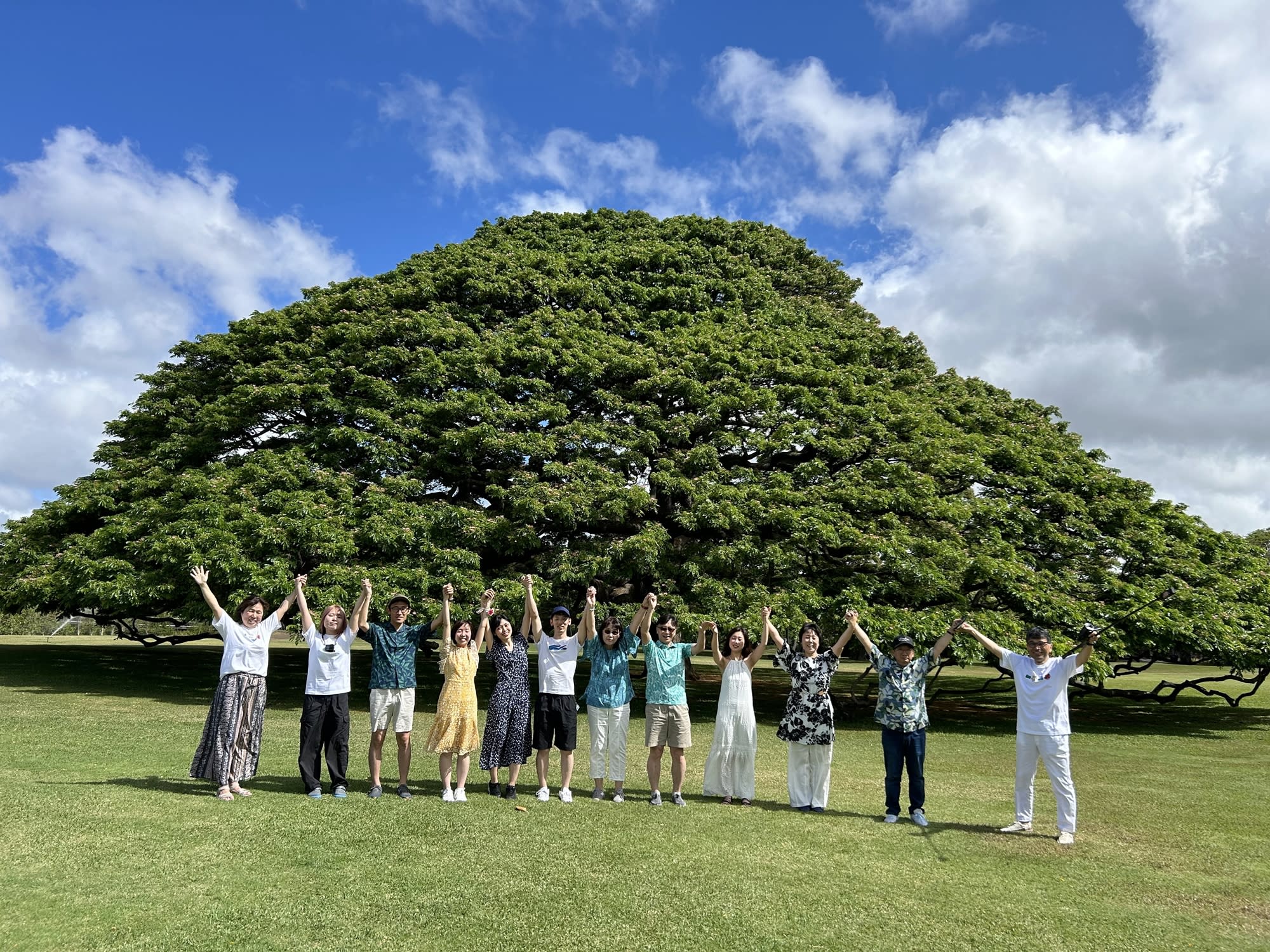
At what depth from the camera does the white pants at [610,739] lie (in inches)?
310

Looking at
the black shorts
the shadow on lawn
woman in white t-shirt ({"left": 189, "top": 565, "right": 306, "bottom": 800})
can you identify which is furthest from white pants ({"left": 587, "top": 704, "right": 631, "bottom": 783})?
the shadow on lawn

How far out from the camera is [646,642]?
317 inches

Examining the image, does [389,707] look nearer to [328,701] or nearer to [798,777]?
[328,701]

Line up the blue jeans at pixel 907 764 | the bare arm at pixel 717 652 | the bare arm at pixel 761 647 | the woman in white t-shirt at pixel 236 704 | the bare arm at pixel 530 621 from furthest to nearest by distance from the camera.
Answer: the bare arm at pixel 717 652, the bare arm at pixel 761 647, the bare arm at pixel 530 621, the blue jeans at pixel 907 764, the woman in white t-shirt at pixel 236 704

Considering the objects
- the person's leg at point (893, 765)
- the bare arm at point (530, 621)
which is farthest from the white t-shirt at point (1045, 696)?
the bare arm at point (530, 621)

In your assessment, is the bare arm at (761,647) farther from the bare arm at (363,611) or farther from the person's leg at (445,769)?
the bare arm at (363,611)

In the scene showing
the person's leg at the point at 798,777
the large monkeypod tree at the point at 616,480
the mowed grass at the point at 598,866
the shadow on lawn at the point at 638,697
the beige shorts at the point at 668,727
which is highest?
the large monkeypod tree at the point at 616,480

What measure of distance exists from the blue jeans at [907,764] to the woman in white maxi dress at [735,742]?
1283 mm

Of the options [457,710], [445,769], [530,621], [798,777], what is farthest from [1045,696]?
[445,769]

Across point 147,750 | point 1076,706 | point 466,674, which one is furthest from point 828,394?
point 147,750

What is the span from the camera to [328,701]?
7559 mm

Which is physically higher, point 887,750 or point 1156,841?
point 887,750

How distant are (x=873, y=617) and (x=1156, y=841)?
7582 millimetres

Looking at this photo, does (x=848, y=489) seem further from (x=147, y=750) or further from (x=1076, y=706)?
(x=147, y=750)
